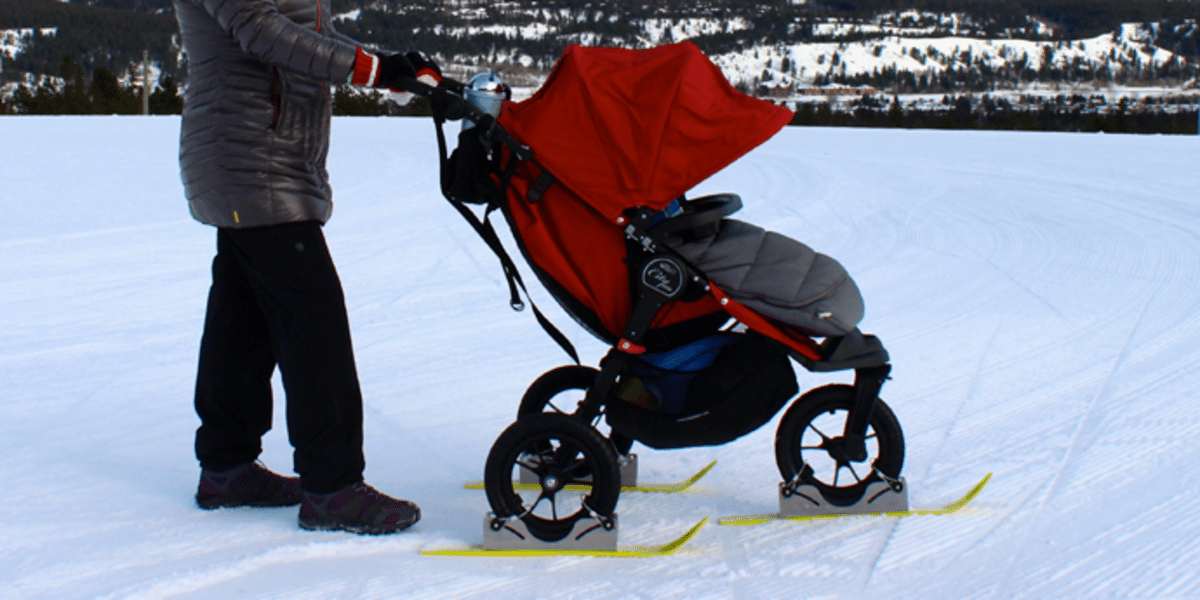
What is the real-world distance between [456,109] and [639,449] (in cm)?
134

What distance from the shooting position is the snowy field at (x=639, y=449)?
2266 millimetres

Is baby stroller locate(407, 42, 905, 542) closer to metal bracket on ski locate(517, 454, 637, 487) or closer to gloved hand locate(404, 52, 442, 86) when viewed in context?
gloved hand locate(404, 52, 442, 86)

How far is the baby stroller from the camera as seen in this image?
2.29 meters

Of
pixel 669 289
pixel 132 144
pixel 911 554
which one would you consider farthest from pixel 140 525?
pixel 132 144

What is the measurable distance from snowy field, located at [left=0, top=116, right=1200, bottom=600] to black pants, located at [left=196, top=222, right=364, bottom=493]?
0.23 m

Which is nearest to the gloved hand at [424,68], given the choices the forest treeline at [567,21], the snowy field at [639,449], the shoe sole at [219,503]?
the snowy field at [639,449]

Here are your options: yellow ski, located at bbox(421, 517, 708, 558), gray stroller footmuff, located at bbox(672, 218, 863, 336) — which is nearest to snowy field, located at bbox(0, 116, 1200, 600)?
yellow ski, located at bbox(421, 517, 708, 558)

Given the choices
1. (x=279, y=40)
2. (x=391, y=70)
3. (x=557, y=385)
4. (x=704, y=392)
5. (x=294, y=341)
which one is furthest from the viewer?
(x=557, y=385)

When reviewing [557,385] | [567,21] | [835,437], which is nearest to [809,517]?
[835,437]

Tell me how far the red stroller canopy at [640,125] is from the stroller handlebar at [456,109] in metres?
0.05

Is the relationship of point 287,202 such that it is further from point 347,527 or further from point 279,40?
point 347,527

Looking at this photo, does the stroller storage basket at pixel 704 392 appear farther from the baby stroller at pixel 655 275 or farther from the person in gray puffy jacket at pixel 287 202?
the person in gray puffy jacket at pixel 287 202

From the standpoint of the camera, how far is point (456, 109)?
2305mm

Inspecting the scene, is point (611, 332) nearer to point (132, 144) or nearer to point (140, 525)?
point (140, 525)
